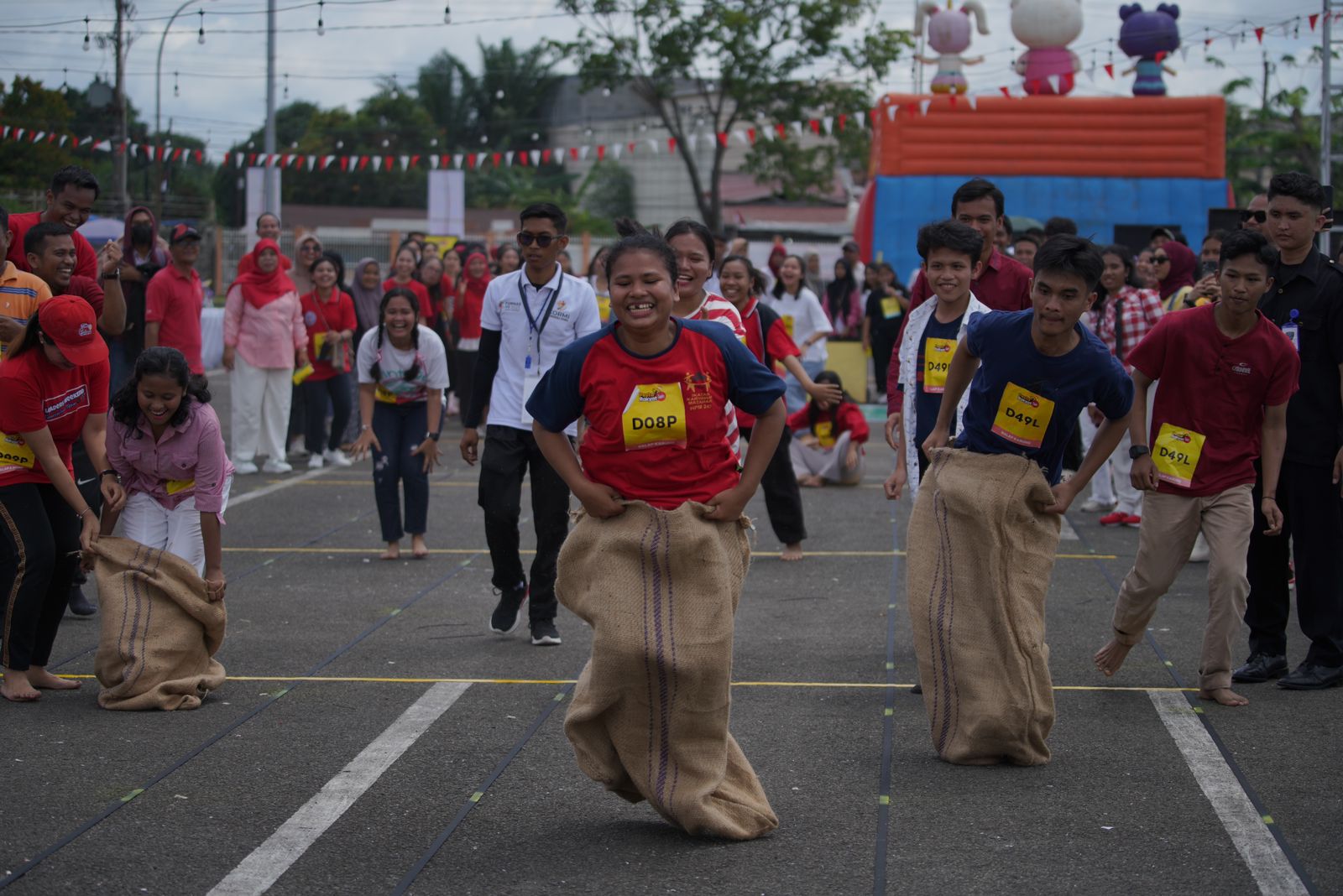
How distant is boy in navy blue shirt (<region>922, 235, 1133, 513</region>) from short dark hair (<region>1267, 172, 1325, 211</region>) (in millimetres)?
1455

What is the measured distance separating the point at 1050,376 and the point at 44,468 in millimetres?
3928

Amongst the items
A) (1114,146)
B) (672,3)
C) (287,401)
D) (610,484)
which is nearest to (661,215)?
(672,3)

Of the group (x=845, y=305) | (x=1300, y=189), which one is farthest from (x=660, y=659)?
(x=845, y=305)

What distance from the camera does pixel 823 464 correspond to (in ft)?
45.1

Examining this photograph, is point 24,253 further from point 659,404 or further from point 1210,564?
point 1210,564

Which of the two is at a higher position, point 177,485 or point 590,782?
point 177,485

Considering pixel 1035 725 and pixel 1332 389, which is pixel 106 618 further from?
pixel 1332 389

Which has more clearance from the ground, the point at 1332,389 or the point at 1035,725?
the point at 1332,389

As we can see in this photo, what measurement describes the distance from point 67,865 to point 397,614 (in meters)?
3.85

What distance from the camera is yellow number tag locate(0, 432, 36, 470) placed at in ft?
21.0

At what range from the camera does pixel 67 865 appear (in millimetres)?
4559

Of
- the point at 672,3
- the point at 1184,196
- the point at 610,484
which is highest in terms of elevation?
the point at 672,3

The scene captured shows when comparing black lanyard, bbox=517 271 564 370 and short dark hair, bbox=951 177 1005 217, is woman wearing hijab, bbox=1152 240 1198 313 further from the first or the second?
black lanyard, bbox=517 271 564 370

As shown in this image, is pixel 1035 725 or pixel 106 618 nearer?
pixel 1035 725
